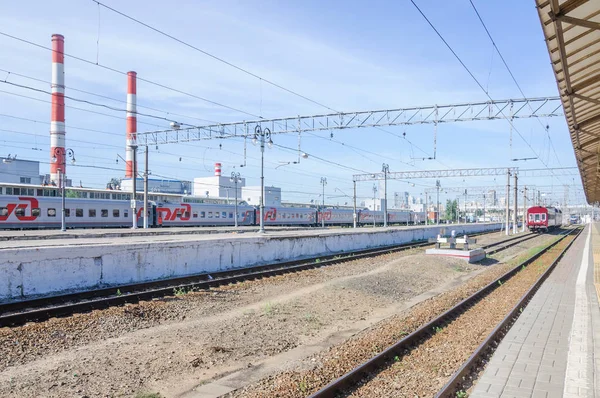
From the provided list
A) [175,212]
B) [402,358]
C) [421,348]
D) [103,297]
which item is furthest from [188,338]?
[175,212]

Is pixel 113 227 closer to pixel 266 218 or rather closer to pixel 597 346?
pixel 266 218

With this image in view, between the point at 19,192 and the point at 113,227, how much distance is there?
349 inches

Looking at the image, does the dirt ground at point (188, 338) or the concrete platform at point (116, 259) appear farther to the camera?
the concrete platform at point (116, 259)

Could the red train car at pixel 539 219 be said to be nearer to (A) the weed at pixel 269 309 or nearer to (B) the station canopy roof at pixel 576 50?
(B) the station canopy roof at pixel 576 50

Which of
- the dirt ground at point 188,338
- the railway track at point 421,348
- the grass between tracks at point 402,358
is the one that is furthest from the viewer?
the dirt ground at point 188,338

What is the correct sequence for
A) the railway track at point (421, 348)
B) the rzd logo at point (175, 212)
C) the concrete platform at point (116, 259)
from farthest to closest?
the rzd logo at point (175, 212) → the concrete platform at point (116, 259) → the railway track at point (421, 348)

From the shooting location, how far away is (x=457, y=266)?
20484 mm

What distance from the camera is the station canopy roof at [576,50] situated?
569 centimetres

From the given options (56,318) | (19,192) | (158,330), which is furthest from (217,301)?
(19,192)

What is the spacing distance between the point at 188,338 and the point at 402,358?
3.68 metres

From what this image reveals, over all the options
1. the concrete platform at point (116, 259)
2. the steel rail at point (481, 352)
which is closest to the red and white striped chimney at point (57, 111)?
the concrete platform at point (116, 259)

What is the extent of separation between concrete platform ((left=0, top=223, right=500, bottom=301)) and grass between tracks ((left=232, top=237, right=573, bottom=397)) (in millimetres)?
7465

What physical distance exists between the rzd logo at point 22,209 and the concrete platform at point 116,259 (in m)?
17.8

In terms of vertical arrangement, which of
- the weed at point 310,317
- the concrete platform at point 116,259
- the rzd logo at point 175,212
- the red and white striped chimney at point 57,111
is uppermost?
the red and white striped chimney at point 57,111
